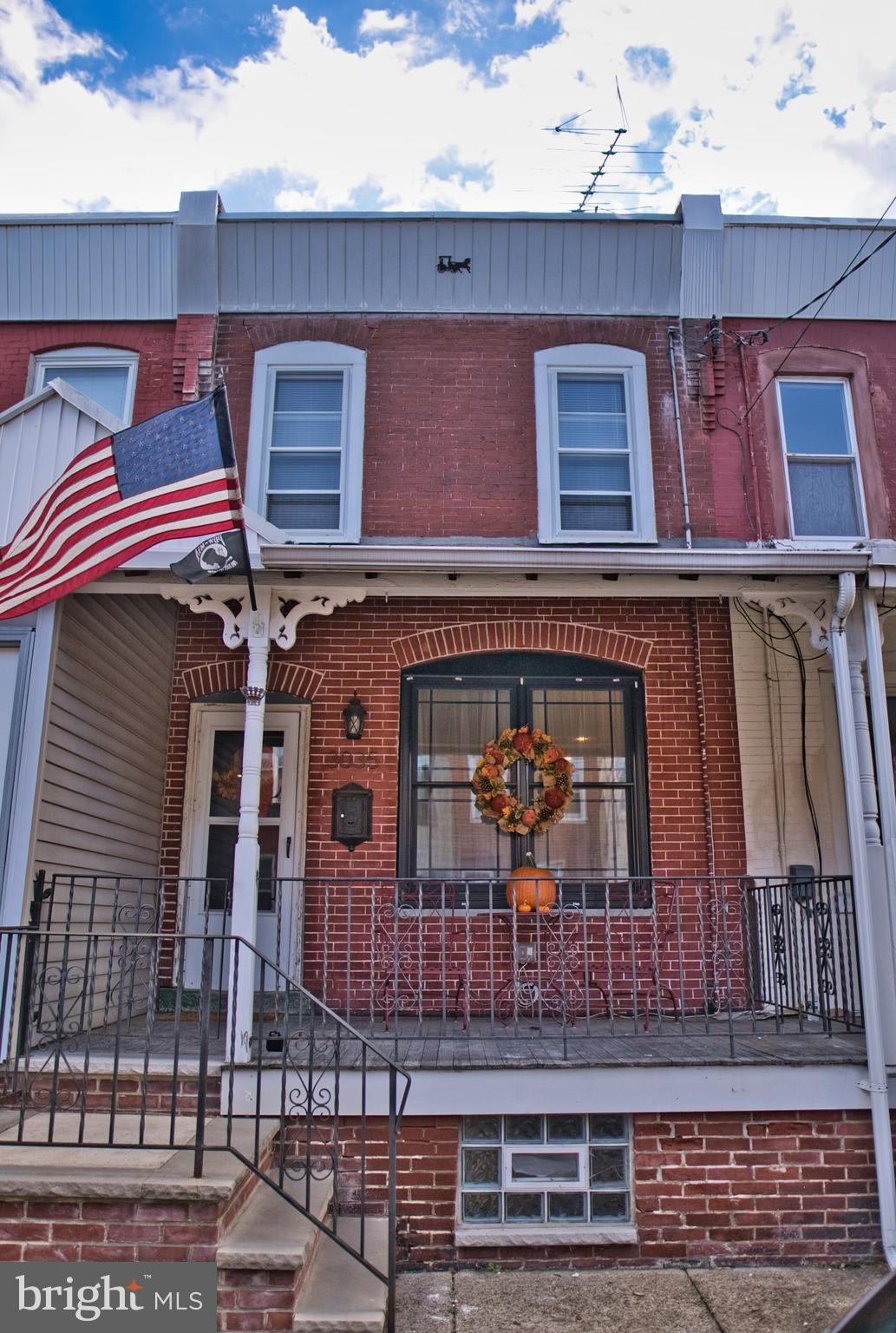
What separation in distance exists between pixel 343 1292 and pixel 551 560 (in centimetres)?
377

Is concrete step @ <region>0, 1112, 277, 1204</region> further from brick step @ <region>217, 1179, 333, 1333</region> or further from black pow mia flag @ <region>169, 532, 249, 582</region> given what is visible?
black pow mia flag @ <region>169, 532, 249, 582</region>

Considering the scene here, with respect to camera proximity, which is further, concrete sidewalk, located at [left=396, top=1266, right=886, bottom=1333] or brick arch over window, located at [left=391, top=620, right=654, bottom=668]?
brick arch over window, located at [left=391, top=620, right=654, bottom=668]

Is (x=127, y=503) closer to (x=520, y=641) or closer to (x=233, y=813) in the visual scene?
(x=233, y=813)

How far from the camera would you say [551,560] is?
18.8 feet

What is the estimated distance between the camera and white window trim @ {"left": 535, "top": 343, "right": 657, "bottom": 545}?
7762 millimetres

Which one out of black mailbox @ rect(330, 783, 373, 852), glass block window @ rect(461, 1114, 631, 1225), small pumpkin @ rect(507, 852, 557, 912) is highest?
black mailbox @ rect(330, 783, 373, 852)

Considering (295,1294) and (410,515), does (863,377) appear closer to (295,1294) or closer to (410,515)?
(410,515)

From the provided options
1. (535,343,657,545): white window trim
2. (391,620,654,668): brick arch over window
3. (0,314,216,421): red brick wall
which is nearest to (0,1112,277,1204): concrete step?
(391,620,654,668): brick arch over window

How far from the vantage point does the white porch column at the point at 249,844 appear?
5242mm

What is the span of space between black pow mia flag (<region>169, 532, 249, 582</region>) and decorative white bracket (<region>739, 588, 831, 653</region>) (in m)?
3.11

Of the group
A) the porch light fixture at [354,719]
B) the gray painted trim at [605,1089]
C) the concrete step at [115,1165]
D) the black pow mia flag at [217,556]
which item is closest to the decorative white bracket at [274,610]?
the black pow mia flag at [217,556]

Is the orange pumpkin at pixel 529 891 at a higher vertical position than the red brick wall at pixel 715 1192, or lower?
higher

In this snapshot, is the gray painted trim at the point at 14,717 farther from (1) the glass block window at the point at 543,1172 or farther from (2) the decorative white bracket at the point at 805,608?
(2) the decorative white bracket at the point at 805,608

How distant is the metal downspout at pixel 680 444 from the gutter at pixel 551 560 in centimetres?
197
